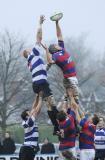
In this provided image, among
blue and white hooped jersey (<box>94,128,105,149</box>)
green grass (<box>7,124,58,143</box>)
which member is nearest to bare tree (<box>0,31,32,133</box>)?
green grass (<box>7,124,58,143</box>)

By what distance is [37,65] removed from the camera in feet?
61.5

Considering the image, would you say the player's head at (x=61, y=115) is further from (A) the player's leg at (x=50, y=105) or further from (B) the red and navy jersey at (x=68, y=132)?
(A) the player's leg at (x=50, y=105)

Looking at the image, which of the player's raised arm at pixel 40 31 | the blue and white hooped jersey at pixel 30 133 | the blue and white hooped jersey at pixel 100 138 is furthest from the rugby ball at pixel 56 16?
the blue and white hooped jersey at pixel 100 138

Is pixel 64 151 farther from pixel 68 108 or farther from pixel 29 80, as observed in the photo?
pixel 29 80

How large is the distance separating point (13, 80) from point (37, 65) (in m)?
29.2

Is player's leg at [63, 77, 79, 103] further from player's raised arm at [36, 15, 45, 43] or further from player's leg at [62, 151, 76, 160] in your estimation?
player's leg at [62, 151, 76, 160]

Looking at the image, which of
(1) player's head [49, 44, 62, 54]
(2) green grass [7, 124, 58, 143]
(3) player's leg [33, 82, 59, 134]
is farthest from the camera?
(2) green grass [7, 124, 58, 143]

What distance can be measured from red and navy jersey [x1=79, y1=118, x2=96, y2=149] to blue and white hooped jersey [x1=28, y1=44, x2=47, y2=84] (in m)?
1.74

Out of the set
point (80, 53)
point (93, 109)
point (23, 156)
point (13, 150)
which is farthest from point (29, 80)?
point (23, 156)

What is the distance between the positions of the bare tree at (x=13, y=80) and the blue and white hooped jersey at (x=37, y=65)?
25.4m

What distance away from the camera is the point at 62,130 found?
17859mm

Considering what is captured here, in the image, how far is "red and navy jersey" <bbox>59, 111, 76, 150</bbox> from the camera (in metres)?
17.8

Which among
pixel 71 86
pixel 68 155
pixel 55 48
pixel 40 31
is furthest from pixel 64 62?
pixel 68 155

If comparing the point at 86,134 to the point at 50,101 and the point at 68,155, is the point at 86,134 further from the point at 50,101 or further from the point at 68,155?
the point at 50,101
